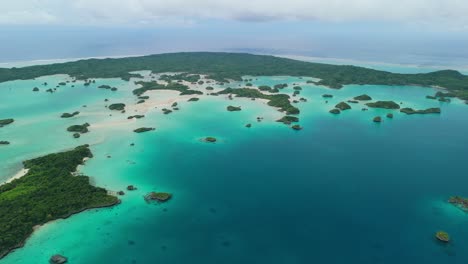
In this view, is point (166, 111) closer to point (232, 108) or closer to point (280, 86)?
point (232, 108)

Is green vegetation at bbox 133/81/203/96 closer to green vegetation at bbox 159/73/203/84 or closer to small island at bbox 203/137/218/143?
green vegetation at bbox 159/73/203/84

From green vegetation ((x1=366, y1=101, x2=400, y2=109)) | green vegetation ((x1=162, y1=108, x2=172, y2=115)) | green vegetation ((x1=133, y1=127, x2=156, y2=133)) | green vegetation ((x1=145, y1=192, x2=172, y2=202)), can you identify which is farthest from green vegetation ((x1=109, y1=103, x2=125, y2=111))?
green vegetation ((x1=366, y1=101, x2=400, y2=109))

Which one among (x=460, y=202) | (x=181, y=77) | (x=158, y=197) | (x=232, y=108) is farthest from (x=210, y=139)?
(x=181, y=77)

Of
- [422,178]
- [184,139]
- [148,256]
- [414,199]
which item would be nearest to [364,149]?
[422,178]

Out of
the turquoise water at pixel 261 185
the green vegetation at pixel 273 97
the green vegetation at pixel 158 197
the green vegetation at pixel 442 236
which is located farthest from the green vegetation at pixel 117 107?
the green vegetation at pixel 442 236

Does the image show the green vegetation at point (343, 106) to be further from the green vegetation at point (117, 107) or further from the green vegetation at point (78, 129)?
the green vegetation at point (78, 129)
